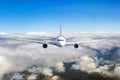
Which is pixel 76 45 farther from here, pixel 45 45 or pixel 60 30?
pixel 60 30

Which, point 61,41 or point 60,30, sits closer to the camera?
point 61,41

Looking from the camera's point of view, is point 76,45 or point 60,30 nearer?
point 76,45

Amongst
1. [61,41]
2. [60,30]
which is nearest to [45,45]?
[61,41]

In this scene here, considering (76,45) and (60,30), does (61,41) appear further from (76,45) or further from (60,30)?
(60,30)

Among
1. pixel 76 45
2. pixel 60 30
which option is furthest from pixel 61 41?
pixel 60 30

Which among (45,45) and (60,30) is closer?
(45,45)
